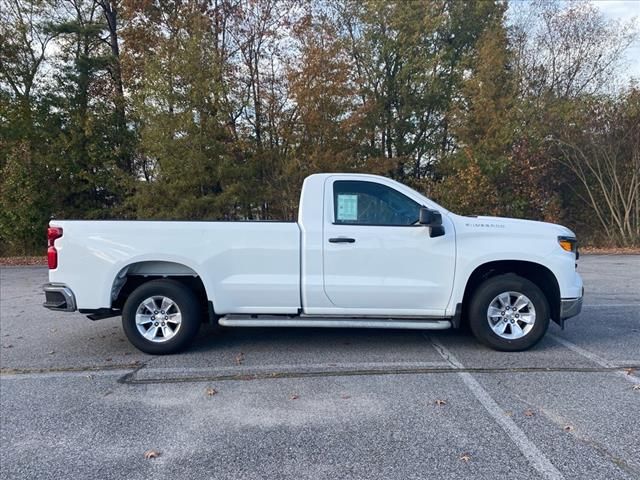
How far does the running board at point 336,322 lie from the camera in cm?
494

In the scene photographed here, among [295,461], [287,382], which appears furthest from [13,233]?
[295,461]

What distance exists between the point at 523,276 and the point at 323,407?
117 inches

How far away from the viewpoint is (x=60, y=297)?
5.03 m

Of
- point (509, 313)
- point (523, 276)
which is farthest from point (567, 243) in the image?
point (509, 313)

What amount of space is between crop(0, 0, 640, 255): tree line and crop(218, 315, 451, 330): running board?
11.5 meters

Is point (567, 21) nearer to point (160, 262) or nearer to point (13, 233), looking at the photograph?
point (160, 262)

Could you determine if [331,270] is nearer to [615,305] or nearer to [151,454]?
[151,454]

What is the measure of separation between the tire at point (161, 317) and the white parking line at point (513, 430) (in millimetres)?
2874

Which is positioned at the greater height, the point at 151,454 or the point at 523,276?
the point at 523,276

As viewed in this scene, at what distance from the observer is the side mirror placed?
4715 millimetres

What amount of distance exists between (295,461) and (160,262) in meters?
2.99

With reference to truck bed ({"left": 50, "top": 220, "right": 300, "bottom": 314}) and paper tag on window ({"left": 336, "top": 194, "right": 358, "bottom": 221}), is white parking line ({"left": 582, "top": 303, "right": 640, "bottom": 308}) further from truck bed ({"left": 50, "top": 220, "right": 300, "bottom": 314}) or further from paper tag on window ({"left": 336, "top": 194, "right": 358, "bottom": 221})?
truck bed ({"left": 50, "top": 220, "right": 300, "bottom": 314})

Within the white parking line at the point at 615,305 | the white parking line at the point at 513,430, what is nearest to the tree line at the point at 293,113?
the white parking line at the point at 615,305

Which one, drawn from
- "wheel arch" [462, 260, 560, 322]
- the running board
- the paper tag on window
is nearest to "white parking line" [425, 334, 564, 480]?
the running board
